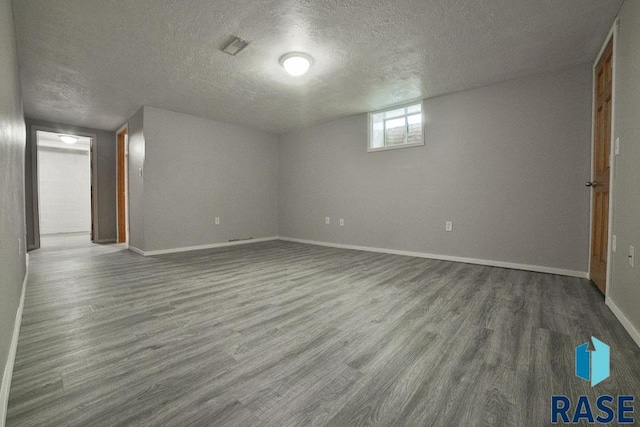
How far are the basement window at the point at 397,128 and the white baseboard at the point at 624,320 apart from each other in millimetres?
2604

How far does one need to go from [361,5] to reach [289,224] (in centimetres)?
428

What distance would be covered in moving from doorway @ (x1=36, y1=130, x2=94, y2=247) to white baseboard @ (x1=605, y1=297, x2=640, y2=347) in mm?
8905

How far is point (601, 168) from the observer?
2.46m

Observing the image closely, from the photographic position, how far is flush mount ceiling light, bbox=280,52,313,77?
2652mm

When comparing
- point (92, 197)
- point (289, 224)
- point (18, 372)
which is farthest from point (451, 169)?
point (92, 197)

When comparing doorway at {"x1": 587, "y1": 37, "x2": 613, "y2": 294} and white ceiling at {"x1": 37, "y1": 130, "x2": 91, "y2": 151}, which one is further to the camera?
white ceiling at {"x1": 37, "y1": 130, "x2": 91, "y2": 151}

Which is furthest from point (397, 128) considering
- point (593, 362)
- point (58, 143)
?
point (58, 143)

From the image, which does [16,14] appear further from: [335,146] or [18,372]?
[335,146]

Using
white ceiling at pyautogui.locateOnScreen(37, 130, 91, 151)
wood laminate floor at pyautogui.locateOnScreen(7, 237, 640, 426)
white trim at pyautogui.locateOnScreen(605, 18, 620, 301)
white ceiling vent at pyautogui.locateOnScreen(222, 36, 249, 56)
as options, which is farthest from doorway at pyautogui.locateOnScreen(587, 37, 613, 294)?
white ceiling at pyautogui.locateOnScreen(37, 130, 91, 151)

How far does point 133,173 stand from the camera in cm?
452

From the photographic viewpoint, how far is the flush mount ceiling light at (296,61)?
2.65 metres

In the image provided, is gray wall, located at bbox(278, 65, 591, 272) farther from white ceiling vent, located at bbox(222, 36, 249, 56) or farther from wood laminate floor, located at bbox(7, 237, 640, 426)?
white ceiling vent, located at bbox(222, 36, 249, 56)

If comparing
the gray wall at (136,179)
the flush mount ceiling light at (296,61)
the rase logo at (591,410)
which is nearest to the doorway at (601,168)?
the rase logo at (591,410)

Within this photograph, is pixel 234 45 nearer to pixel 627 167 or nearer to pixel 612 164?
pixel 627 167
